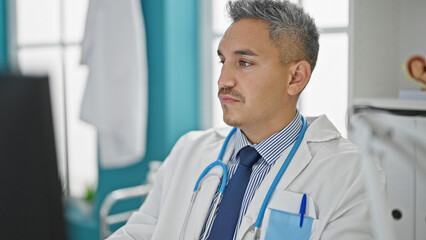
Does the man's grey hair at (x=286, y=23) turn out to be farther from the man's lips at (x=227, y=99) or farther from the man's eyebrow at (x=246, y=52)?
the man's lips at (x=227, y=99)

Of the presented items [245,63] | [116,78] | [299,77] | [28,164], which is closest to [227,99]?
[245,63]

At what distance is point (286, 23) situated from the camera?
5.38 ft

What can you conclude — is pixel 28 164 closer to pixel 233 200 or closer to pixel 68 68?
pixel 233 200

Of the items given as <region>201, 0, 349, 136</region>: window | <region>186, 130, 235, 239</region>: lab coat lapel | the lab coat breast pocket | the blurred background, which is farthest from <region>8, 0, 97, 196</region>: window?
the lab coat breast pocket

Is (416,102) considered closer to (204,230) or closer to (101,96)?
(204,230)

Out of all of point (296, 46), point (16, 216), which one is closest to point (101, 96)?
point (296, 46)

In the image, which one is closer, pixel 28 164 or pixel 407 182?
pixel 28 164

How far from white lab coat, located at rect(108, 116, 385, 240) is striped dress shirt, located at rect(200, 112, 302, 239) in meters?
0.04

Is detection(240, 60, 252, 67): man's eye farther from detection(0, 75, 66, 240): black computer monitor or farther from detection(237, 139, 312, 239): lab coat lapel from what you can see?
detection(0, 75, 66, 240): black computer monitor

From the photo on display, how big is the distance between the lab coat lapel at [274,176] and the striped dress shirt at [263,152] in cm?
4

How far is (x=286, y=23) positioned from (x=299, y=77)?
0.61 feet

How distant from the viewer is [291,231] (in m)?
1.42

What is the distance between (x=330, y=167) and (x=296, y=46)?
1.39ft

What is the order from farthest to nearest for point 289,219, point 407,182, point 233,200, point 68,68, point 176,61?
point 68,68
point 176,61
point 407,182
point 233,200
point 289,219
